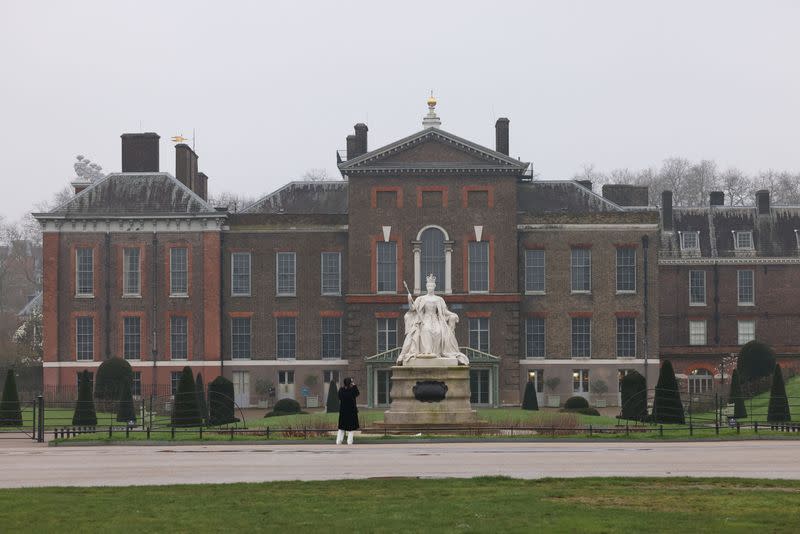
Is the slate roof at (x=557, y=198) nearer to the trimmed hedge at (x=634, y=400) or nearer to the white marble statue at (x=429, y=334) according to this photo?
the trimmed hedge at (x=634, y=400)

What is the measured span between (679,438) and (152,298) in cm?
3911

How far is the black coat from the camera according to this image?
32.4 metres

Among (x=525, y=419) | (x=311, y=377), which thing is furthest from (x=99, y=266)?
(x=525, y=419)

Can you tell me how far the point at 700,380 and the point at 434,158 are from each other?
19640 mm

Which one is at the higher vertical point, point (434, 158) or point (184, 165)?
point (184, 165)

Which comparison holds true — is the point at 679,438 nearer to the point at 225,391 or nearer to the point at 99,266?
the point at 225,391

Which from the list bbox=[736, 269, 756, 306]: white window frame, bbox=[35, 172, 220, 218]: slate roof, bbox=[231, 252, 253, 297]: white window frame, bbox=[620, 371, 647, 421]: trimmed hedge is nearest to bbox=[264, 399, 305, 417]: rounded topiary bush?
bbox=[231, 252, 253, 297]: white window frame

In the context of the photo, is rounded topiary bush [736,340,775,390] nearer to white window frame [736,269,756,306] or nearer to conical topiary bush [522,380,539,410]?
white window frame [736,269,756,306]

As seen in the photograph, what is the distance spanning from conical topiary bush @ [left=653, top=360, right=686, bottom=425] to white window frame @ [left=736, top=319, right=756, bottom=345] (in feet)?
106

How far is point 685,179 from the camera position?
127062 millimetres

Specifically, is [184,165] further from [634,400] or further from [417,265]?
[634,400]

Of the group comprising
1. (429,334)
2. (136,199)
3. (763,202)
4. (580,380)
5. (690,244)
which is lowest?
(580,380)

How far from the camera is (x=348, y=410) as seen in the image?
32562 mm

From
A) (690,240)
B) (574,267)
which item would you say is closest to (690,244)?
(690,240)
